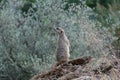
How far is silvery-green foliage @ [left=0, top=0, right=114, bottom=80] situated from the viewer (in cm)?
1258

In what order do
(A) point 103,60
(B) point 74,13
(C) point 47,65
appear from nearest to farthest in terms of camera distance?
(A) point 103,60 < (C) point 47,65 < (B) point 74,13

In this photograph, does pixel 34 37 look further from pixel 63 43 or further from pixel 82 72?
pixel 82 72

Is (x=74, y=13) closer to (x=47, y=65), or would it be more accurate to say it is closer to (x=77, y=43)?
(x=77, y=43)

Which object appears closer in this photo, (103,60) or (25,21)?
→ (103,60)

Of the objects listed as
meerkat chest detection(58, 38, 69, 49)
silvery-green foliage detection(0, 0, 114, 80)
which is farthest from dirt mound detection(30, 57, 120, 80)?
silvery-green foliage detection(0, 0, 114, 80)

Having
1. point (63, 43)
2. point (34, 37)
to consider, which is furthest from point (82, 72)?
point (34, 37)

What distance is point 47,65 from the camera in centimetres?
1207

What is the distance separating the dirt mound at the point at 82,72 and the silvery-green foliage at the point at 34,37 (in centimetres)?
529

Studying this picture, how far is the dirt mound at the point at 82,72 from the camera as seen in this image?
5.21 m

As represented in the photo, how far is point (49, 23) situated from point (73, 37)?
2.71ft

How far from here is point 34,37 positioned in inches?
519

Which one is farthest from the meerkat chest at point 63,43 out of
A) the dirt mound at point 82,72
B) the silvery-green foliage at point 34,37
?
the silvery-green foliage at point 34,37

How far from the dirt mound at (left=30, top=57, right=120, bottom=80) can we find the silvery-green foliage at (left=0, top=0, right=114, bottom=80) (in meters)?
5.29

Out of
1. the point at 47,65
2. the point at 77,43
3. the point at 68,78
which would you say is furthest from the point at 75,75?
the point at 77,43
